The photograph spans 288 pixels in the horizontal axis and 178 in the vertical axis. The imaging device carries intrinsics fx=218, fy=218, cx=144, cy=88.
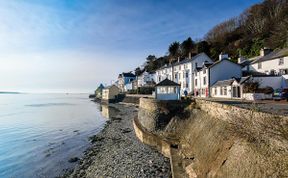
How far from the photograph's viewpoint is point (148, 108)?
75.6 ft

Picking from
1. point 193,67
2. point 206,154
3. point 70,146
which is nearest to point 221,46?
point 193,67

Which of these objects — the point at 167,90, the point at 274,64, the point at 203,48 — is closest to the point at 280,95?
the point at 167,90

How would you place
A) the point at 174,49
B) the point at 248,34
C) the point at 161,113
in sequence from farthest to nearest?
the point at 174,49 < the point at 248,34 < the point at 161,113

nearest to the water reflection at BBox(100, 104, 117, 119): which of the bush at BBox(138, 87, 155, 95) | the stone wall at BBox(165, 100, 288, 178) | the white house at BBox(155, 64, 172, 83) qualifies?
the bush at BBox(138, 87, 155, 95)

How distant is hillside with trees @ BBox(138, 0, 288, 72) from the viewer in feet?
169

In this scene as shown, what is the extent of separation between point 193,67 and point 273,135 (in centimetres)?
4078

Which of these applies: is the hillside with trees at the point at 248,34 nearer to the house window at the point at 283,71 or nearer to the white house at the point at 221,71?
the house window at the point at 283,71

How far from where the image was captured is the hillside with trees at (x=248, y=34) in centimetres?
5156

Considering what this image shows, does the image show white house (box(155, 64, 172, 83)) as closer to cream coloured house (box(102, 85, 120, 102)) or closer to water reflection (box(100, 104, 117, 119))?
water reflection (box(100, 104, 117, 119))

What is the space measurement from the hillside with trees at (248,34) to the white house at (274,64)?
42.2 ft

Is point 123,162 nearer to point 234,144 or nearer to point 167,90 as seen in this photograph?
point 234,144

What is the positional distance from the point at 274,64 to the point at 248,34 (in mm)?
34996

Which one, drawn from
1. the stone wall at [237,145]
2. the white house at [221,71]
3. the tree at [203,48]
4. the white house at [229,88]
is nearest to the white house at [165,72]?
the tree at [203,48]

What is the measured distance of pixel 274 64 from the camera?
33.7 metres
